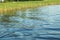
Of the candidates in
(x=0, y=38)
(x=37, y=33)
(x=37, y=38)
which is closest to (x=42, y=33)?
(x=37, y=33)

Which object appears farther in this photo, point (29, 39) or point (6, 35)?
point (6, 35)

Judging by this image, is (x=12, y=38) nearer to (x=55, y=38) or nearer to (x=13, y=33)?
(x=13, y=33)

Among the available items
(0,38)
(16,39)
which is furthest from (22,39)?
(0,38)

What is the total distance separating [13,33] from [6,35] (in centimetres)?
105

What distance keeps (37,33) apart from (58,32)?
2130 mm

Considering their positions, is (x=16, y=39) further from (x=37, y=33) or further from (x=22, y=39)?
(x=37, y=33)

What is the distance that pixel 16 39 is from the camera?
725 inches

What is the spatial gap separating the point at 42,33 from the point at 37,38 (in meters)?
2.49

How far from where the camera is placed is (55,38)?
18516 mm

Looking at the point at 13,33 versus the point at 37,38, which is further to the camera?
the point at 13,33

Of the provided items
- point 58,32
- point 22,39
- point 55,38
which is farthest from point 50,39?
point 58,32

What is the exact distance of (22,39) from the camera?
18.3 metres

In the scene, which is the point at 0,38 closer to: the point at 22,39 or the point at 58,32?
the point at 22,39

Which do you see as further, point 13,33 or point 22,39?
point 13,33
